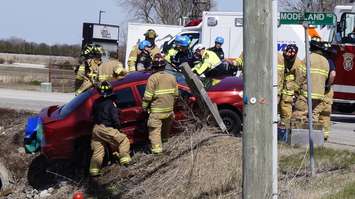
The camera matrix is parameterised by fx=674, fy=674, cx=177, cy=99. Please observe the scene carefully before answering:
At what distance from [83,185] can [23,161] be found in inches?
132

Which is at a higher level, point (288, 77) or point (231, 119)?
point (288, 77)

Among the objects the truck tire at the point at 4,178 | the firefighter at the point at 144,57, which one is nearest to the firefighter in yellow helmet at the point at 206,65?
the firefighter at the point at 144,57

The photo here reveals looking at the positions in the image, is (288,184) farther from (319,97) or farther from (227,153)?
(319,97)

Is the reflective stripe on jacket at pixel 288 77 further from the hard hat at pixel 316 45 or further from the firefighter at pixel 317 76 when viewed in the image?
the hard hat at pixel 316 45

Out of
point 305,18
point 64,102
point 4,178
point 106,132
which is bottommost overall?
→ point 4,178

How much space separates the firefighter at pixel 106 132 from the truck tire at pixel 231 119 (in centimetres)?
175

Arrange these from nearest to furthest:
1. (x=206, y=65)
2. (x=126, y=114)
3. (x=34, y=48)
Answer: (x=126, y=114) → (x=206, y=65) → (x=34, y=48)

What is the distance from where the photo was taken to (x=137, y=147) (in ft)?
38.8

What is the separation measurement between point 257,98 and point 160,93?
506 centimetres

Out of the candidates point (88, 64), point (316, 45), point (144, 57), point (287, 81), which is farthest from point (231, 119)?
point (88, 64)

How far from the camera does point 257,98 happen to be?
5852mm

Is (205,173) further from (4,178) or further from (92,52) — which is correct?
(4,178)

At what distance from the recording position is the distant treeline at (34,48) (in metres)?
94.9

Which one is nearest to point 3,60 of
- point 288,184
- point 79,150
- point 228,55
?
point 228,55
